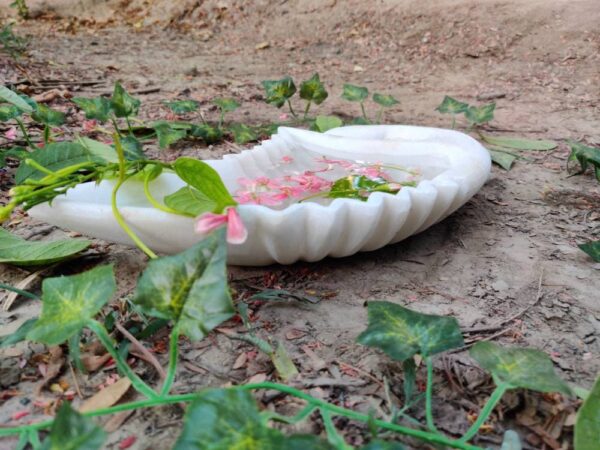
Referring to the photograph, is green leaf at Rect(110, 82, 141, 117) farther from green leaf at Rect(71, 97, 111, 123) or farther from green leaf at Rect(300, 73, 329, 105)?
green leaf at Rect(300, 73, 329, 105)

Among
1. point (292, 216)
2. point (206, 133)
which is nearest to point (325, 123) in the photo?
point (206, 133)

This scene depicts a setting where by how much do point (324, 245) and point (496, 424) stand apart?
39 centimetres

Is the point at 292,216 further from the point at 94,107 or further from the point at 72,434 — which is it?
the point at 94,107

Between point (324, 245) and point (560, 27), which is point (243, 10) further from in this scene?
point (324, 245)

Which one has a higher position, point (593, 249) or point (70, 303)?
point (70, 303)

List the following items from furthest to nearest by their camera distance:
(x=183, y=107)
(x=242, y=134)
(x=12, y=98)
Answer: (x=183, y=107) → (x=242, y=134) → (x=12, y=98)

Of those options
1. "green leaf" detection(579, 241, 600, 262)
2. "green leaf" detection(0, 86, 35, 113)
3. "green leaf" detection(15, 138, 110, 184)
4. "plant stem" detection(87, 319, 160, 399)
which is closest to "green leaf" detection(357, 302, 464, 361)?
"plant stem" detection(87, 319, 160, 399)

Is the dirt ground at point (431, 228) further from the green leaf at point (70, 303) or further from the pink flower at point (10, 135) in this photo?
the pink flower at point (10, 135)

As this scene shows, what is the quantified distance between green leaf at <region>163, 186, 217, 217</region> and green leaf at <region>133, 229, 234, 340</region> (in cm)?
23

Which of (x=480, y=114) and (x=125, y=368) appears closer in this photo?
(x=125, y=368)

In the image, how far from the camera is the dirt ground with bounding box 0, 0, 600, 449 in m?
0.75

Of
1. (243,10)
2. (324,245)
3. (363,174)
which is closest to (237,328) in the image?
(324,245)

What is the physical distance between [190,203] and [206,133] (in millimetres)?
953

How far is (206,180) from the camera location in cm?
86
